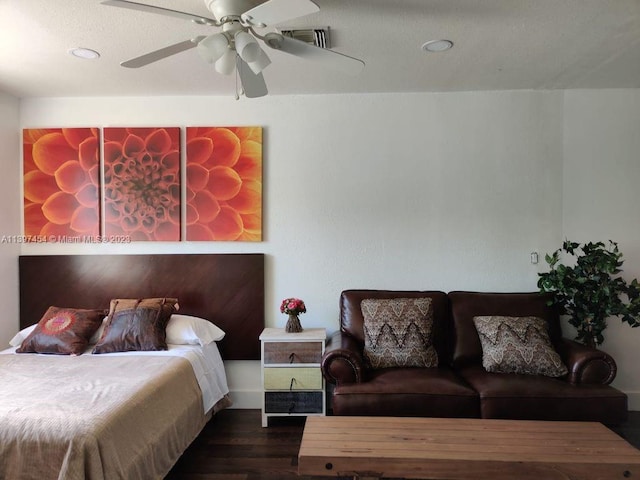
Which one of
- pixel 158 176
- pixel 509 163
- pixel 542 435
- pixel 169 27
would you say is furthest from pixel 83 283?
pixel 509 163

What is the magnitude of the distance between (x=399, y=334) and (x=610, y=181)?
7.23 ft

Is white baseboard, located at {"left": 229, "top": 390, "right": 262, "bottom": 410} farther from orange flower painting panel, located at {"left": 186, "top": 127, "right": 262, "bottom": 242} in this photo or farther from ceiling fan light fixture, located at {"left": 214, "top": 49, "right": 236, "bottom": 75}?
ceiling fan light fixture, located at {"left": 214, "top": 49, "right": 236, "bottom": 75}

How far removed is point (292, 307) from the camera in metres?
3.23

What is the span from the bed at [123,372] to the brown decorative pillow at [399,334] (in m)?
1.00

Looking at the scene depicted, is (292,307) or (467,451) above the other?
(292,307)

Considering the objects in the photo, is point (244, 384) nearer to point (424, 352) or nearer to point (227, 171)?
point (424, 352)

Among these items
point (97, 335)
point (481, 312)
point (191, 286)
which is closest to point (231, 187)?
point (191, 286)

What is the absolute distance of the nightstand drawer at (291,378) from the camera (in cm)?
309

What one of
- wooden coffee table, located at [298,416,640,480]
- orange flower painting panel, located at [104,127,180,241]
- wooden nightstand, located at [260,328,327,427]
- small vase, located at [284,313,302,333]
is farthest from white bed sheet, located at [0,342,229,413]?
wooden coffee table, located at [298,416,640,480]

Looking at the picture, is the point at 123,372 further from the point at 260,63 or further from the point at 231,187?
the point at 260,63

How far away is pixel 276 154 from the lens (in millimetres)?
3543

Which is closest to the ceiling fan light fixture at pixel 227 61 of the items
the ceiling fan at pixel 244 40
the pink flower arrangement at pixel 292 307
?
the ceiling fan at pixel 244 40

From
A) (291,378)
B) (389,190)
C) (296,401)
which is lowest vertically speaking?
(296,401)

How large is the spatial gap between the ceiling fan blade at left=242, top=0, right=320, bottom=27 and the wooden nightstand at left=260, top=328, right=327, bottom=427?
2.15 metres
